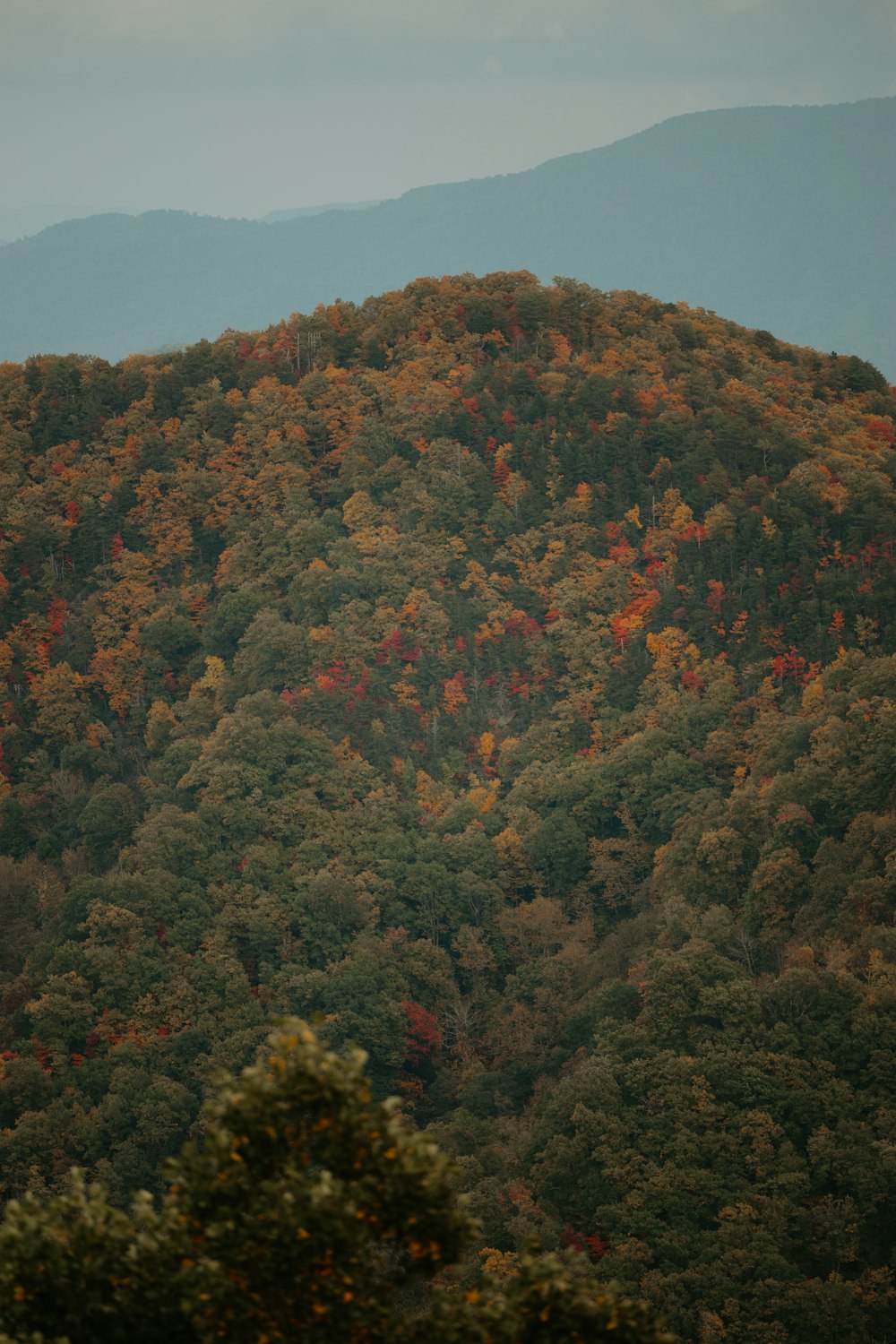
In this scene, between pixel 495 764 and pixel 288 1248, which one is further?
pixel 495 764

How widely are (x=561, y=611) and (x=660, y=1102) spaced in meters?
38.1

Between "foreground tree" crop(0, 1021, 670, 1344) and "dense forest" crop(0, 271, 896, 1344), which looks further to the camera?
"dense forest" crop(0, 271, 896, 1344)

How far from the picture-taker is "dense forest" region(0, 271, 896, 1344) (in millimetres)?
46531

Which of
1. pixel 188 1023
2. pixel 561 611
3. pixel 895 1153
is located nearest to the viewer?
pixel 895 1153

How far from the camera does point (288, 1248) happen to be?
14844 mm

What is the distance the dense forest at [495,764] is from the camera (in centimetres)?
4653

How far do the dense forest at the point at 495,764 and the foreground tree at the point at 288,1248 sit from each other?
26.6m

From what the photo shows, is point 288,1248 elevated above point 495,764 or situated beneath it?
elevated above

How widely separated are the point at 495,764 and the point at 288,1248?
206 feet

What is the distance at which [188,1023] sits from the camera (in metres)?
57.4

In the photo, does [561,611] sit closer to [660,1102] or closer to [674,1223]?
[660,1102]

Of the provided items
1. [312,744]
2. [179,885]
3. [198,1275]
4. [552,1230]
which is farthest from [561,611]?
[198,1275]

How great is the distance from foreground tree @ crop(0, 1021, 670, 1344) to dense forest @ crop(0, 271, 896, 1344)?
1046 inches

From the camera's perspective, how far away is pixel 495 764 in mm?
77312
